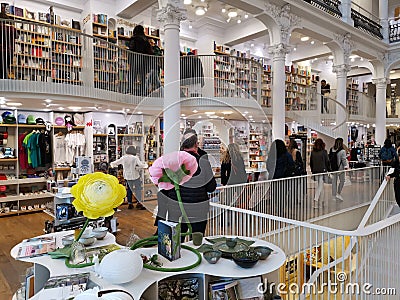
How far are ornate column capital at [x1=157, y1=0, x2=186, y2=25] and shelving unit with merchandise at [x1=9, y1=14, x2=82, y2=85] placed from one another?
2.35 metres

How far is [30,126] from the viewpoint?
7168 mm

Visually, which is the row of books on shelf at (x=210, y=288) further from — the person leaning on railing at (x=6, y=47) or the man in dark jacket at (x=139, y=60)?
the man in dark jacket at (x=139, y=60)

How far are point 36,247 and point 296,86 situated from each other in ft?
38.8

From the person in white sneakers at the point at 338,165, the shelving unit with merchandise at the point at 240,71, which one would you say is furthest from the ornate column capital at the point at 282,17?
the person in white sneakers at the point at 338,165

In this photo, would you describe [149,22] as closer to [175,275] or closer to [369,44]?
[369,44]

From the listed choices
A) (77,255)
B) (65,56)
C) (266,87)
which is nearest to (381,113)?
(266,87)

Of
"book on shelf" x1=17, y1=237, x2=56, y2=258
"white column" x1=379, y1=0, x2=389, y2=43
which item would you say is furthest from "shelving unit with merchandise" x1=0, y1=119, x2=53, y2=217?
"white column" x1=379, y1=0, x2=389, y2=43

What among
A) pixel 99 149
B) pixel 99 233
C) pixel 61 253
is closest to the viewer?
pixel 61 253

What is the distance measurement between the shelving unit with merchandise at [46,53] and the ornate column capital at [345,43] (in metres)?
7.98

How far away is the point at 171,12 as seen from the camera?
18.3 feet

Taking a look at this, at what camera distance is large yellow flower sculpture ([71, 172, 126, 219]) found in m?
1.62

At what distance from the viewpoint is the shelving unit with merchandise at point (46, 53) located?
6832 millimetres

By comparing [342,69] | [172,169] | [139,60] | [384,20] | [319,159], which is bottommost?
[319,159]

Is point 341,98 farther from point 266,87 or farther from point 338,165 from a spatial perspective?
point 338,165
